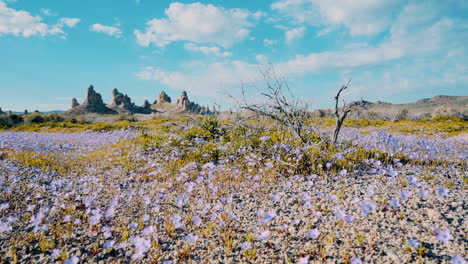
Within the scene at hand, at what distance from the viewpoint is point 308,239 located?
9.31 feet

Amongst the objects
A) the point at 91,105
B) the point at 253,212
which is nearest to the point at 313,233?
the point at 253,212

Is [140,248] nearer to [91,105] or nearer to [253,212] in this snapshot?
[253,212]

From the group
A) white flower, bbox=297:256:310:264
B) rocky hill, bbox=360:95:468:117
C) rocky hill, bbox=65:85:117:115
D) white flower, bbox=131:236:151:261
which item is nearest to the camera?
white flower, bbox=297:256:310:264

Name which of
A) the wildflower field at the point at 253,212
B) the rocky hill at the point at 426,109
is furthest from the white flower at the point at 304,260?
the rocky hill at the point at 426,109

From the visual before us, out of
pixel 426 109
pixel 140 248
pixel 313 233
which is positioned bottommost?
pixel 140 248

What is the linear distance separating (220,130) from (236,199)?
496 centimetres

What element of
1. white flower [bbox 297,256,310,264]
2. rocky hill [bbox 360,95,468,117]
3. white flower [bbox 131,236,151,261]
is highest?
rocky hill [bbox 360,95,468,117]

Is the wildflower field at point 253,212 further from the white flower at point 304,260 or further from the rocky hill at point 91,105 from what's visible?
the rocky hill at point 91,105

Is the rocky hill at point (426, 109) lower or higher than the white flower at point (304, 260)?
higher

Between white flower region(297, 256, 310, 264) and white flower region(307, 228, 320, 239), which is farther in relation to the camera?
white flower region(307, 228, 320, 239)

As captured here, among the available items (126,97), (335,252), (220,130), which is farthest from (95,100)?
(335,252)

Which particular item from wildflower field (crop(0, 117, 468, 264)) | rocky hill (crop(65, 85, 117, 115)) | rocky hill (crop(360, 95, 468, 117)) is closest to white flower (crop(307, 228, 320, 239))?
wildflower field (crop(0, 117, 468, 264))

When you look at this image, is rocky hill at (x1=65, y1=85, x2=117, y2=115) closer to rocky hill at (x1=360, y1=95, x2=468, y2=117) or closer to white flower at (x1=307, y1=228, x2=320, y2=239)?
rocky hill at (x1=360, y1=95, x2=468, y2=117)

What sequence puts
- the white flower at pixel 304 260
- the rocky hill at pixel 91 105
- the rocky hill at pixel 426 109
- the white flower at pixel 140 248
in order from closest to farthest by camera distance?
the white flower at pixel 304 260
the white flower at pixel 140 248
the rocky hill at pixel 426 109
the rocky hill at pixel 91 105
